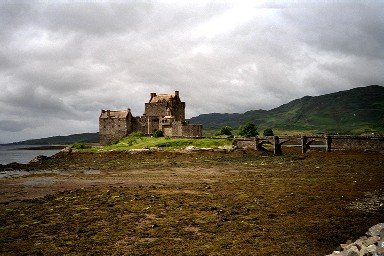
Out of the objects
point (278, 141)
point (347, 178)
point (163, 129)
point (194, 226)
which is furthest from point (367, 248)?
point (163, 129)

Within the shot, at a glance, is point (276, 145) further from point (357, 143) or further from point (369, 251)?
point (369, 251)

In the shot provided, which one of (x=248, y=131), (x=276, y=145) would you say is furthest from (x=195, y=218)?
(x=248, y=131)

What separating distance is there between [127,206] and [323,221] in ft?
41.4

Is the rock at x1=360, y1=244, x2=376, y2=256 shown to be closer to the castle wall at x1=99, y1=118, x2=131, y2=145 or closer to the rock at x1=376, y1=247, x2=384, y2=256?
the rock at x1=376, y1=247, x2=384, y2=256

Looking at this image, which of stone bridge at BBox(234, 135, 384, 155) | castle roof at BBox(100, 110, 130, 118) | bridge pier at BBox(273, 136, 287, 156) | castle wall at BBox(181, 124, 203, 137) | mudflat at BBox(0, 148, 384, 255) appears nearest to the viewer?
mudflat at BBox(0, 148, 384, 255)

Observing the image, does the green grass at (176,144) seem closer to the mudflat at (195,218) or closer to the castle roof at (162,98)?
the castle roof at (162,98)

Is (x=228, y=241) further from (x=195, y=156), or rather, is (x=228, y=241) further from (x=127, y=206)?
(x=195, y=156)

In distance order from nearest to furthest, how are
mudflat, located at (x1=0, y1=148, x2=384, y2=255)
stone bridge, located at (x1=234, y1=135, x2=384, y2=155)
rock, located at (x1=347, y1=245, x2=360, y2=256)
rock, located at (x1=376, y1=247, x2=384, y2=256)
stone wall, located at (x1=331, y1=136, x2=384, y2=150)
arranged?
rock, located at (x1=376, y1=247, x2=384, y2=256), rock, located at (x1=347, y1=245, x2=360, y2=256), mudflat, located at (x1=0, y1=148, x2=384, y2=255), stone wall, located at (x1=331, y1=136, x2=384, y2=150), stone bridge, located at (x1=234, y1=135, x2=384, y2=155)

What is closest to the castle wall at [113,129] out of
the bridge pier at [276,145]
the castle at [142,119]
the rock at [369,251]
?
the castle at [142,119]

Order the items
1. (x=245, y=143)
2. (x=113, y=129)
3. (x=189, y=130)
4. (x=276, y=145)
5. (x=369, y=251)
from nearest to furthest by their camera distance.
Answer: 1. (x=369, y=251)
2. (x=276, y=145)
3. (x=245, y=143)
4. (x=189, y=130)
5. (x=113, y=129)

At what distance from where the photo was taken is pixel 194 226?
16266 millimetres

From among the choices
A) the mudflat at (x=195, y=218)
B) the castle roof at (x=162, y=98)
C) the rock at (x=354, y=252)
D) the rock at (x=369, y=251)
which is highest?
the castle roof at (x=162, y=98)

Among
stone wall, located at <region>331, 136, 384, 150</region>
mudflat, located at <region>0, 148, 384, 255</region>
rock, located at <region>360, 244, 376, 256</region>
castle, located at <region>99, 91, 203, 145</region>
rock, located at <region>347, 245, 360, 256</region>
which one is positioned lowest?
mudflat, located at <region>0, 148, 384, 255</region>

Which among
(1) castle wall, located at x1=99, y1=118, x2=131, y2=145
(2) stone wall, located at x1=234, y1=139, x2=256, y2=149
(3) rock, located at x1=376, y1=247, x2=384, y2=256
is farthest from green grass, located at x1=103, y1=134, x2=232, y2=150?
(3) rock, located at x1=376, y1=247, x2=384, y2=256
